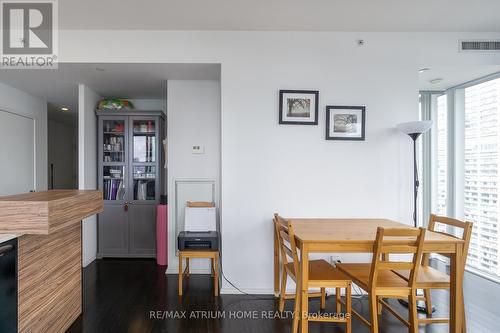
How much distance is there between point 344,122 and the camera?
9.03 ft

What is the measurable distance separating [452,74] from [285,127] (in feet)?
6.89

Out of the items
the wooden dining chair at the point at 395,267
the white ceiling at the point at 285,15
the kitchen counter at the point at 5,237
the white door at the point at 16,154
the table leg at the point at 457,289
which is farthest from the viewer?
the white door at the point at 16,154

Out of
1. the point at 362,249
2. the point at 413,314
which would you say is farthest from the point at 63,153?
the point at 413,314

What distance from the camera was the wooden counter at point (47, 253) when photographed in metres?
1.45

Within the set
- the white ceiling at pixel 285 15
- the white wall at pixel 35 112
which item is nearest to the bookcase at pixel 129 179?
the white wall at pixel 35 112

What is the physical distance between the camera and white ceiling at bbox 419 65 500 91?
2881 mm

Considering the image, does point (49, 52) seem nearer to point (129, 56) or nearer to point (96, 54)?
point (96, 54)

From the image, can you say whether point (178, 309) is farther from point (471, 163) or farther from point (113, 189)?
point (471, 163)

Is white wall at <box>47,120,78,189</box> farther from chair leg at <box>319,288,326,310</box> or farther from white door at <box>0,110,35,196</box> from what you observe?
chair leg at <box>319,288,326,310</box>

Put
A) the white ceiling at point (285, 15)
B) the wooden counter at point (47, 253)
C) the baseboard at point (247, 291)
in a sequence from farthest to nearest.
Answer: the baseboard at point (247, 291) < the white ceiling at point (285, 15) < the wooden counter at point (47, 253)

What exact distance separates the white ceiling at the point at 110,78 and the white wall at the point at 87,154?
0.63ft

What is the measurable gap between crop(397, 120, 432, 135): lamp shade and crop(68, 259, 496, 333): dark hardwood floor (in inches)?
65.9

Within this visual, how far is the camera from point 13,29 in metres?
2.62

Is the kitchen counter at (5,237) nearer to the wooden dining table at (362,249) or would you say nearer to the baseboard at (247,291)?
the wooden dining table at (362,249)
